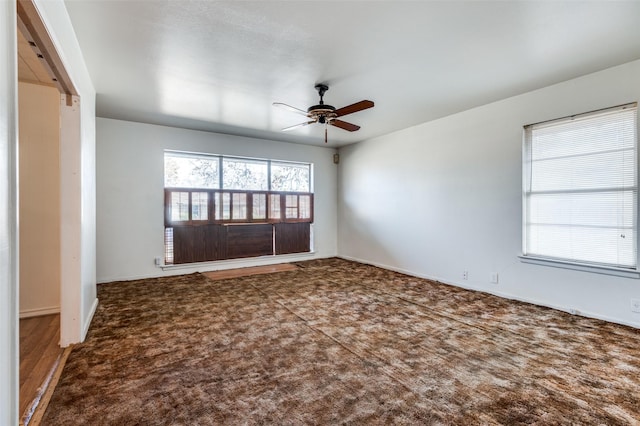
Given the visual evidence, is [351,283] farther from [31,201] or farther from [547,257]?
[31,201]

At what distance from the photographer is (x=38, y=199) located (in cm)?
343

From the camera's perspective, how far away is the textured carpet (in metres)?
1.79

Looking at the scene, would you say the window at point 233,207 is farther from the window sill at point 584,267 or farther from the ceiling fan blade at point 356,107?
the window sill at point 584,267

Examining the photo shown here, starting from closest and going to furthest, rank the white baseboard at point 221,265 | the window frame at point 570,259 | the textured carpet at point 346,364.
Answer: the textured carpet at point 346,364 → the window frame at point 570,259 → the white baseboard at point 221,265

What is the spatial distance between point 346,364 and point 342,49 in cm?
264

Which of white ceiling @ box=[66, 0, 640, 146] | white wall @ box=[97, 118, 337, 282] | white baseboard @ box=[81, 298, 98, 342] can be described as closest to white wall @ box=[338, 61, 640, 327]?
white ceiling @ box=[66, 0, 640, 146]

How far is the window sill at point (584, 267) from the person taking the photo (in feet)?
9.91

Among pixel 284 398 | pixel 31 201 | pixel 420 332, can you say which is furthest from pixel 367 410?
pixel 31 201

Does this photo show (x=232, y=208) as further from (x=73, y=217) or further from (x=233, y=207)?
(x=73, y=217)

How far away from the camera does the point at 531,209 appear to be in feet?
12.6

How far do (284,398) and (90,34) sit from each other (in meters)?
3.19

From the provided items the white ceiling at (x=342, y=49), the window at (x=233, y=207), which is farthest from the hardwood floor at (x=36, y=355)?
the white ceiling at (x=342, y=49)

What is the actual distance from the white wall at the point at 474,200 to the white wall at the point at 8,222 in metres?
4.60

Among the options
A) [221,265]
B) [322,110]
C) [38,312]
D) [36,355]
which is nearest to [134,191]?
[221,265]
